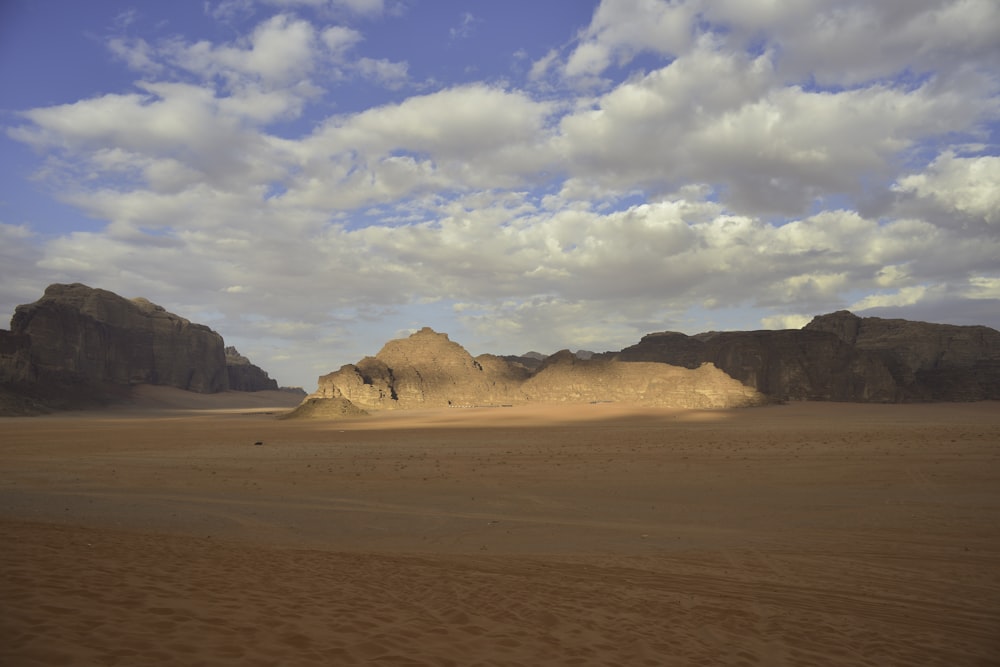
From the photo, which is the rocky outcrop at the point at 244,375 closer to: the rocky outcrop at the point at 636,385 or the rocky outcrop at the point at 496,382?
the rocky outcrop at the point at 496,382

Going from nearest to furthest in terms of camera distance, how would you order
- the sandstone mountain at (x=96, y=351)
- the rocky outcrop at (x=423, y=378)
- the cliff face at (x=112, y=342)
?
the sandstone mountain at (x=96, y=351), the rocky outcrop at (x=423, y=378), the cliff face at (x=112, y=342)

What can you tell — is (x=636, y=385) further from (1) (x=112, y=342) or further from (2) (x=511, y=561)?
(1) (x=112, y=342)

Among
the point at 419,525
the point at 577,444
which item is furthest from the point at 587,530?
the point at 577,444

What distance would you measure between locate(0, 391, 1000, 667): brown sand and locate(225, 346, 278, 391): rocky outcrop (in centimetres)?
12388

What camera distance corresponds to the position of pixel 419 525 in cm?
1289

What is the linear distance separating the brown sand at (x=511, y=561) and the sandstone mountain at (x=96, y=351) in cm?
6519

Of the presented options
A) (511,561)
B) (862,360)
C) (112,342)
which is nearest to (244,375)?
(112,342)

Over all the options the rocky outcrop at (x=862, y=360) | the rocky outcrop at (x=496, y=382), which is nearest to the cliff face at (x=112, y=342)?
the rocky outcrop at (x=496, y=382)

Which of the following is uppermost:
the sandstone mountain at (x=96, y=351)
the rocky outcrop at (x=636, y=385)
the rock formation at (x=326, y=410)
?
the sandstone mountain at (x=96, y=351)

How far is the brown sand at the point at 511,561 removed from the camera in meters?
5.71

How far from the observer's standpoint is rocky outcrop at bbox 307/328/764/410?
61812mm

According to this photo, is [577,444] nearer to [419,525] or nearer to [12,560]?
[419,525]

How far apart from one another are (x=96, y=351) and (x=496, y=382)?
62.7m

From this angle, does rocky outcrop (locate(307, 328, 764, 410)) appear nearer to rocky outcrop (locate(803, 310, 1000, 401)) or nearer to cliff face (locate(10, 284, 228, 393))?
rocky outcrop (locate(803, 310, 1000, 401))
